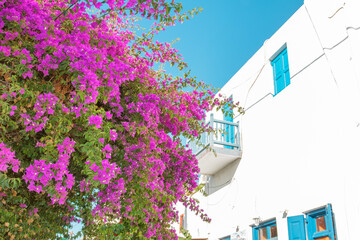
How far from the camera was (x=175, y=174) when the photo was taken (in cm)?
435

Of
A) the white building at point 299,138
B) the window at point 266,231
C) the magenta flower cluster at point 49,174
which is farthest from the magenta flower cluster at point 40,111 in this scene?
the window at point 266,231

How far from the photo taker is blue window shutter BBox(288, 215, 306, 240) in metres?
6.61

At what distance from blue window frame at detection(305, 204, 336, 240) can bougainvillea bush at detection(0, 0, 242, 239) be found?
10.5ft

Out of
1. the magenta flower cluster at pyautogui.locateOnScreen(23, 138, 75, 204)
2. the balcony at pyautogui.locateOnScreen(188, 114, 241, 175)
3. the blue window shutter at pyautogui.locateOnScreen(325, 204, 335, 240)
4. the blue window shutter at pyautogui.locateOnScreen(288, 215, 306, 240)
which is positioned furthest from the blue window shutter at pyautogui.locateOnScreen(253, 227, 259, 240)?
the magenta flower cluster at pyautogui.locateOnScreen(23, 138, 75, 204)

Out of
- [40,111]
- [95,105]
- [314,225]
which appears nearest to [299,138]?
[314,225]

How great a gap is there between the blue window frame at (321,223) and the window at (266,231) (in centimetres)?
129

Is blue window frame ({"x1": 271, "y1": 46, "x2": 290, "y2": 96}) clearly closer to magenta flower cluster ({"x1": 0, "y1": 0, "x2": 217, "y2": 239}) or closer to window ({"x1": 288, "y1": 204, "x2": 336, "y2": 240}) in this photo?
window ({"x1": 288, "y1": 204, "x2": 336, "y2": 240})

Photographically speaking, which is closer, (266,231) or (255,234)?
(266,231)

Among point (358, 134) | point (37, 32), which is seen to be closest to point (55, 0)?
point (37, 32)

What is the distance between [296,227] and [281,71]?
12.4 feet

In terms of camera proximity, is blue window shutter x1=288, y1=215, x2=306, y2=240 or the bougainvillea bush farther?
blue window shutter x1=288, y1=215, x2=306, y2=240

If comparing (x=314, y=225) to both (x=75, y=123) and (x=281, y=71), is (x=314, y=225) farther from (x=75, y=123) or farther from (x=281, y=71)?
(x=75, y=123)

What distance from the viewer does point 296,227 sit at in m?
6.74

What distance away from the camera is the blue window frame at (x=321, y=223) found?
5895 millimetres
